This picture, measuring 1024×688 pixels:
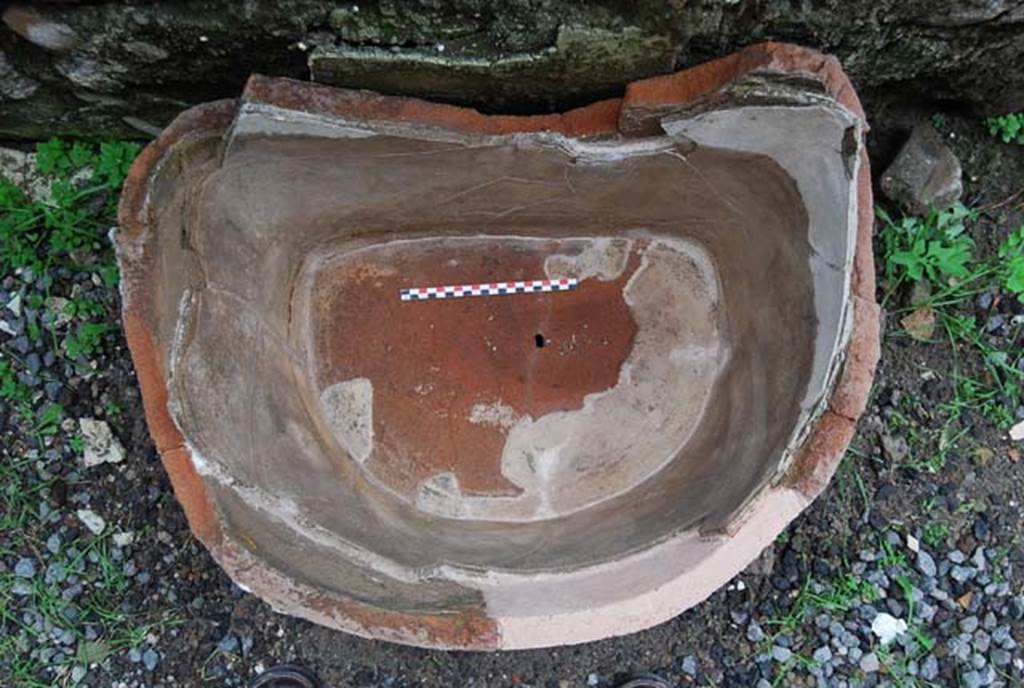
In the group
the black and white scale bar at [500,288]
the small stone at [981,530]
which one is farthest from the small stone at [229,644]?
the small stone at [981,530]

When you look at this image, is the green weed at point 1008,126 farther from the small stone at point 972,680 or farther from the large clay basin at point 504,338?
the small stone at point 972,680

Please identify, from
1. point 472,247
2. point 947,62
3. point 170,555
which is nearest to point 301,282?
point 472,247

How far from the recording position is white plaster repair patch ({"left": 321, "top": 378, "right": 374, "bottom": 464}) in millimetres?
2287

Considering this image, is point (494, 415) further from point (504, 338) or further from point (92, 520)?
point (92, 520)

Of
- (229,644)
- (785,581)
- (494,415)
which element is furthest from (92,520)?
(785,581)

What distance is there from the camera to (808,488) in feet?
6.02

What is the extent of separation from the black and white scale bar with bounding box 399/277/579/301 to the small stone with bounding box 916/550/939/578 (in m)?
1.09

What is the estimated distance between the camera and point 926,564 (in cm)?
243

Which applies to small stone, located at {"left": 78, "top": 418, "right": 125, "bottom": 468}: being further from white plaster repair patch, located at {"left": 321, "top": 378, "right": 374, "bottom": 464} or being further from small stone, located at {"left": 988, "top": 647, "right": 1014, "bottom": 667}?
small stone, located at {"left": 988, "top": 647, "right": 1014, "bottom": 667}

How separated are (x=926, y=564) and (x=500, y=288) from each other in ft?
4.10

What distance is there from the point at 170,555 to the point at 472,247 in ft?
3.47

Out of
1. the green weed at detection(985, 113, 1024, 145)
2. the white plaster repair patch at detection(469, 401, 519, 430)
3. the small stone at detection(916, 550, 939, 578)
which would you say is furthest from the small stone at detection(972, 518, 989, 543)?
the white plaster repair patch at detection(469, 401, 519, 430)

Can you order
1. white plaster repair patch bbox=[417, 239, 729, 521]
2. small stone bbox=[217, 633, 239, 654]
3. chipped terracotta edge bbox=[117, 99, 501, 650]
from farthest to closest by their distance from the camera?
small stone bbox=[217, 633, 239, 654] → white plaster repair patch bbox=[417, 239, 729, 521] → chipped terracotta edge bbox=[117, 99, 501, 650]

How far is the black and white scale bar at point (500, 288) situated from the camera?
7.70 feet
